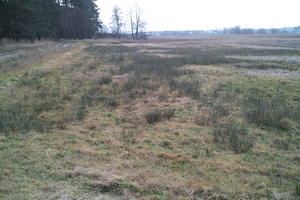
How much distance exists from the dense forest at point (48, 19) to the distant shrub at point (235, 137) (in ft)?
116

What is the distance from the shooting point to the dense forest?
3312cm

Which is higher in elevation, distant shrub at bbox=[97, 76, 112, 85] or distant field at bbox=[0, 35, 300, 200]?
distant shrub at bbox=[97, 76, 112, 85]

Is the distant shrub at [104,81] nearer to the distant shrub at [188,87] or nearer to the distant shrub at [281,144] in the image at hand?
the distant shrub at [188,87]

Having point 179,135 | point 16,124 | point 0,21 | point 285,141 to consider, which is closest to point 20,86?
point 16,124

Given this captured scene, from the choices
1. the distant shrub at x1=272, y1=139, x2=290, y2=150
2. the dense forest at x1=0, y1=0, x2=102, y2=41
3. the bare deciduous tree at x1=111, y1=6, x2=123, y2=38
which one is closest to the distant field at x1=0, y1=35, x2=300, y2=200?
the distant shrub at x1=272, y1=139, x2=290, y2=150

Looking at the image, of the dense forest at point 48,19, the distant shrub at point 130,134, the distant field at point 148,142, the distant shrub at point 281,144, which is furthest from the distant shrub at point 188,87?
the dense forest at point 48,19

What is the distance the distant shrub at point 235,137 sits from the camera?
517cm

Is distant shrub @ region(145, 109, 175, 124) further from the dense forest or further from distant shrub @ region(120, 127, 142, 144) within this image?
the dense forest

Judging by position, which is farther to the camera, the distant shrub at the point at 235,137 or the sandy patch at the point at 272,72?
the sandy patch at the point at 272,72

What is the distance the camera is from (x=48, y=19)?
47.7 metres

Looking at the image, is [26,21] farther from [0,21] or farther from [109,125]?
[109,125]

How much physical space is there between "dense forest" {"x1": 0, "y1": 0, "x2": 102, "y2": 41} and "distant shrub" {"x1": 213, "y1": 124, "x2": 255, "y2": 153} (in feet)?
116

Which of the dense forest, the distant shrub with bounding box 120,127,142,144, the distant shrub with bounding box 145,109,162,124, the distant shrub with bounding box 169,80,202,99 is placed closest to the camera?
the distant shrub with bounding box 120,127,142,144

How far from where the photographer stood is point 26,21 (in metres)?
35.7
